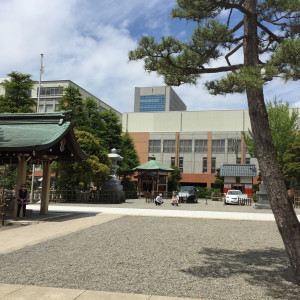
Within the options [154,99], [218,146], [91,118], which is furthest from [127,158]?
[154,99]

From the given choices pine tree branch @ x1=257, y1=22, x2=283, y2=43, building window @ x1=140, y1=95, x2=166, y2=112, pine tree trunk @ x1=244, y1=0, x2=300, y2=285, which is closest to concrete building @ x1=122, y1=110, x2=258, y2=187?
pine tree branch @ x1=257, y1=22, x2=283, y2=43

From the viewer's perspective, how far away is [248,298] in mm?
4652

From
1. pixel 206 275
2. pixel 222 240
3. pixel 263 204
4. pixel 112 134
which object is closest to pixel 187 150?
pixel 112 134

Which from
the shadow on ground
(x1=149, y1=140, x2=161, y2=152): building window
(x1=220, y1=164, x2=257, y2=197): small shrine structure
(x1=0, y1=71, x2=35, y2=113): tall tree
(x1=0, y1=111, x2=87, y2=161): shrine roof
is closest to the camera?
the shadow on ground

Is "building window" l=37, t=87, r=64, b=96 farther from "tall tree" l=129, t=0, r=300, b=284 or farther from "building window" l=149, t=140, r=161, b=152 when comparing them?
"tall tree" l=129, t=0, r=300, b=284

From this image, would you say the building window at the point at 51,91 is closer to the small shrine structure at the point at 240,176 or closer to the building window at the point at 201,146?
the building window at the point at 201,146

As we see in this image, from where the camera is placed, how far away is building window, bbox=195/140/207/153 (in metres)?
62.0

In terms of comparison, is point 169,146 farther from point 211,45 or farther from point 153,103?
point 153,103

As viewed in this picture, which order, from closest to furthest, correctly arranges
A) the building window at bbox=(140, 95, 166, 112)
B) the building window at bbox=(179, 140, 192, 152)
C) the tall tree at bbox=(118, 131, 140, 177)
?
the tall tree at bbox=(118, 131, 140, 177) → the building window at bbox=(179, 140, 192, 152) → the building window at bbox=(140, 95, 166, 112)

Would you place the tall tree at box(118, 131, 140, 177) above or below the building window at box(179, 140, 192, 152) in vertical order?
below

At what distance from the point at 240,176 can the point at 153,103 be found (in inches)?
3783

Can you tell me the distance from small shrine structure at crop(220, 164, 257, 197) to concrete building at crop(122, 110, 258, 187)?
39.6 ft

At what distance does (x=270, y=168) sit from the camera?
5281 millimetres

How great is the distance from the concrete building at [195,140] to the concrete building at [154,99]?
66.0 meters
